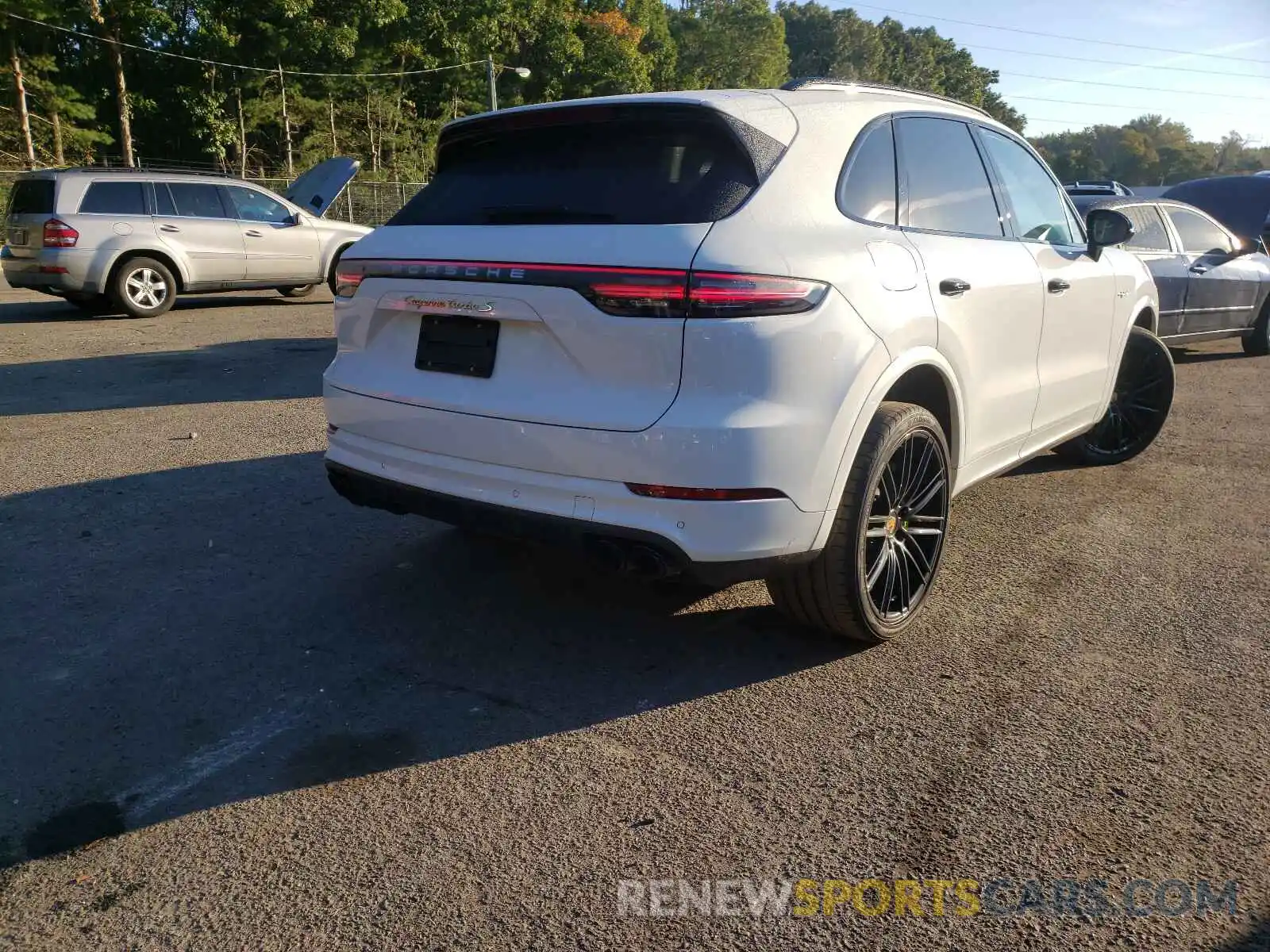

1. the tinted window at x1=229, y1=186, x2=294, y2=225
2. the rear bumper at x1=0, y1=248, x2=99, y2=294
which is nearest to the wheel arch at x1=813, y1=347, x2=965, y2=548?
the rear bumper at x1=0, y1=248, x2=99, y2=294

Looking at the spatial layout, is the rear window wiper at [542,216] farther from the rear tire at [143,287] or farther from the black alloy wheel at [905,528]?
the rear tire at [143,287]

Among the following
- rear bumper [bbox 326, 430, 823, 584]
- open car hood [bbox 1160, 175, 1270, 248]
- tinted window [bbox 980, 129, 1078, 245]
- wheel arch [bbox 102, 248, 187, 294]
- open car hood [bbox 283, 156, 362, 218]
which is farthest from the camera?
open car hood [bbox 1160, 175, 1270, 248]

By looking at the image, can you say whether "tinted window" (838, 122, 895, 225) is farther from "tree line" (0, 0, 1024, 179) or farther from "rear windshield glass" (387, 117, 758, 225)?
"tree line" (0, 0, 1024, 179)

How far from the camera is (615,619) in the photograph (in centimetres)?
376

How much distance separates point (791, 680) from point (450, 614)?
1317mm

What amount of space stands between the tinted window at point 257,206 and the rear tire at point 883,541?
1230 centimetres

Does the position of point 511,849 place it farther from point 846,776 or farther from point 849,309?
point 849,309

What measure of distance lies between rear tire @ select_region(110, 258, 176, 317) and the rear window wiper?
35.1 feet

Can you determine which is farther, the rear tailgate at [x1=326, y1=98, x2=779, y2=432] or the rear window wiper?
the rear window wiper

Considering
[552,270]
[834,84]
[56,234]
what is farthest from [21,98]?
[552,270]

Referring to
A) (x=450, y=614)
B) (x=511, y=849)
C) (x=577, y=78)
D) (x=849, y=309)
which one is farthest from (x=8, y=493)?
(x=577, y=78)

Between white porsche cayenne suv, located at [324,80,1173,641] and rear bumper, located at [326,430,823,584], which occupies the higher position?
white porsche cayenne suv, located at [324,80,1173,641]

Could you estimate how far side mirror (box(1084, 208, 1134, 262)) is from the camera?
4.76 m

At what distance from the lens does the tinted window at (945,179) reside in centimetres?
371
